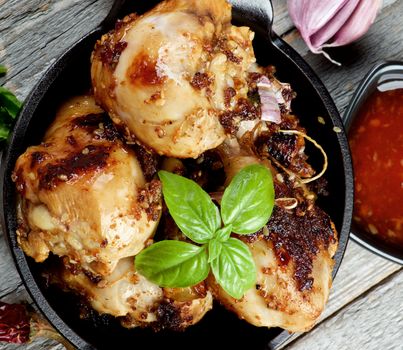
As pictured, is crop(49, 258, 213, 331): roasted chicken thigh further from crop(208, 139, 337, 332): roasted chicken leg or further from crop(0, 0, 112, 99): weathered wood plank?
crop(0, 0, 112, 99): weathered wood plank

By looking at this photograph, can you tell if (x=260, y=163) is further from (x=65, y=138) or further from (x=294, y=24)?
(x=294, y=24)

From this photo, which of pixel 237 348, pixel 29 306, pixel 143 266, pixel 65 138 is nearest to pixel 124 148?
pixel 65 138

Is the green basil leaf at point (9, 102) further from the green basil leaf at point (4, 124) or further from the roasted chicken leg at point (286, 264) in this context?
the roasted chicken leg at point (286, 264)

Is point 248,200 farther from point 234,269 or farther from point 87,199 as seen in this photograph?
point 87,199

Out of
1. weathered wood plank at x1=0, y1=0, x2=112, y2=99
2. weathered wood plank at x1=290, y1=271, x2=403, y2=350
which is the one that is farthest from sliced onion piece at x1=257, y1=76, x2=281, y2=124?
weathered wood plank at x1=290, y1=271, x2=403, y2=350

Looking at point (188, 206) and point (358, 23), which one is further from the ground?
point (188, 206)

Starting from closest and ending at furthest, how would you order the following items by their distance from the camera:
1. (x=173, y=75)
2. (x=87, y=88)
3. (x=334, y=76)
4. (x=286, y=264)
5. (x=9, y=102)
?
1. (x=173, y=75)
2. (x=286, y=264)
3. (x=87, y=88)
4. (x=9, y=102)
5. (x=334, y=76)

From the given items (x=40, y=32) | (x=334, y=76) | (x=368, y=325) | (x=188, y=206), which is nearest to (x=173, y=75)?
(x=188, y=206)

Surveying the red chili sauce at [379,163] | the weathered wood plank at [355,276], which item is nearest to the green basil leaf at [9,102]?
the red chili sauce at [379,163]
